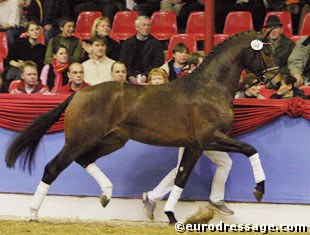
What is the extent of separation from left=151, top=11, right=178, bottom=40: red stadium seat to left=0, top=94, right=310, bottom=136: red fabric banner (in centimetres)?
365

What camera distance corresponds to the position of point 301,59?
12102 millimetres

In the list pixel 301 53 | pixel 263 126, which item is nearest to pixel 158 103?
pixel 263 126

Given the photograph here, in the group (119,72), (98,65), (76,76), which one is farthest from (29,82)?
(119,72)

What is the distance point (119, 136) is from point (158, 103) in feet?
1.88

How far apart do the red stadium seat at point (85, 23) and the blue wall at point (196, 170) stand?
4083mm

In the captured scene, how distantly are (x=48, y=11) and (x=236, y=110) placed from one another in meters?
5.30

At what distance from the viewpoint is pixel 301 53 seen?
12.1m

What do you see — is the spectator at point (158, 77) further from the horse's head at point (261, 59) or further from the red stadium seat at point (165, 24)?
the red stadium seat at point (165, 24)

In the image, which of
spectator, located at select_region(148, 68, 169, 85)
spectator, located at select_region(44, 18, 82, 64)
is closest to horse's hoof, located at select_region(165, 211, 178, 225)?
spectator, located at select_region(148, 68, 169, 85)

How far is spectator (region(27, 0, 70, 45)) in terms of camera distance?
1483cm

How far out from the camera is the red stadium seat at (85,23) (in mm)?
14859

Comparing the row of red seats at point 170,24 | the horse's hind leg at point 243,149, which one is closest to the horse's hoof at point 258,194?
the horse's hind leg at point 243,149

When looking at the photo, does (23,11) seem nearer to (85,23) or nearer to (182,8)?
(85,23)

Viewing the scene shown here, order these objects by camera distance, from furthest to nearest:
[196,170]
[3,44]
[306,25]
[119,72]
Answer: [3,44] < [306,25] < [119,72] < [196,170]
